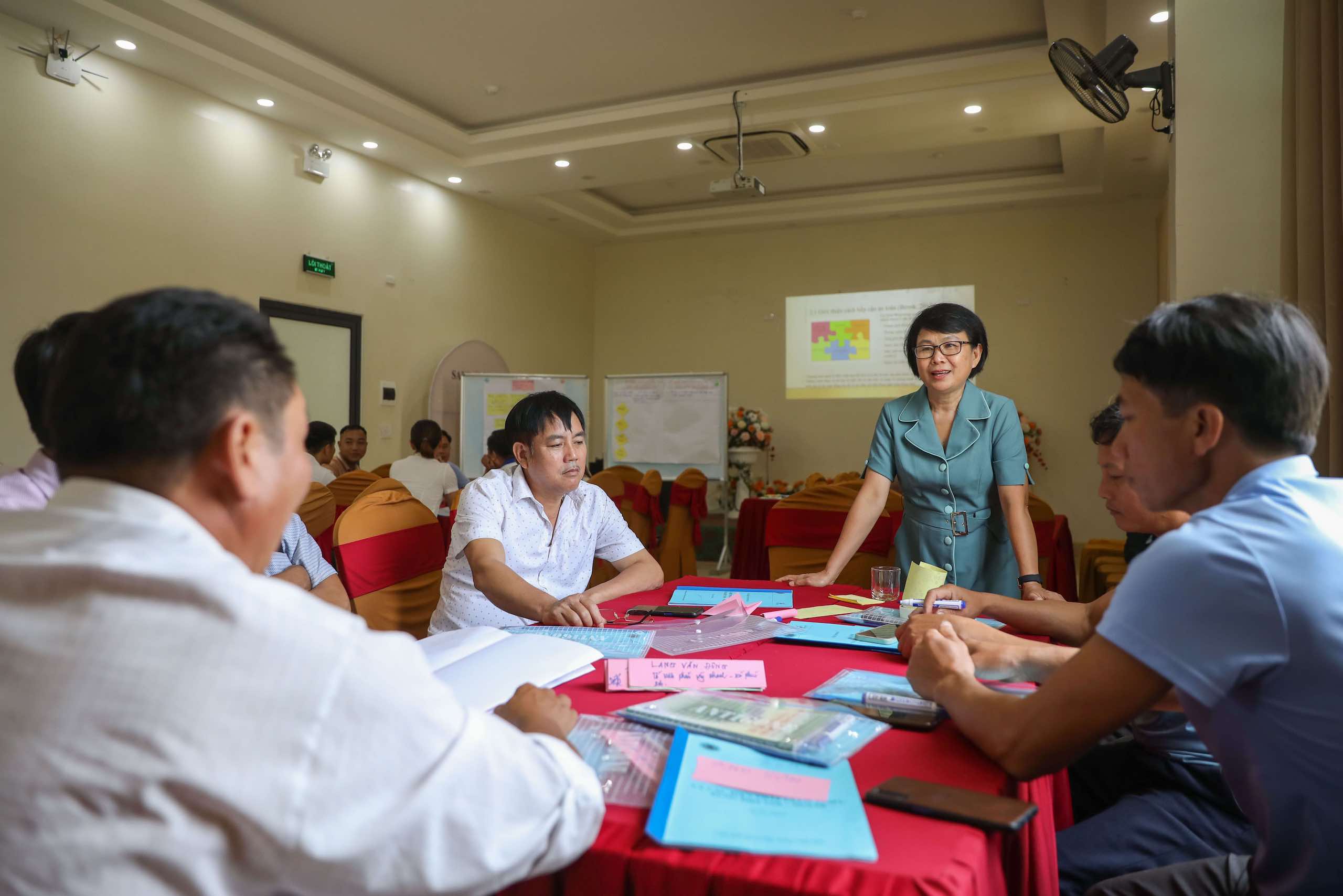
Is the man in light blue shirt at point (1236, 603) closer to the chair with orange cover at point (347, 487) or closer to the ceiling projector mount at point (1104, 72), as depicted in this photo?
the ceiling projector mount at point (1104, 72)

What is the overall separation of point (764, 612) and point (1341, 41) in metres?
2.11

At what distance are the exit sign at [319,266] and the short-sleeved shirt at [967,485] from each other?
5.41 meters

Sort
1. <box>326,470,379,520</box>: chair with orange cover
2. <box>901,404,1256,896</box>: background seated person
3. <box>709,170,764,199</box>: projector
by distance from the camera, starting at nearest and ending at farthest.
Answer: <box>901,404,1256,896</box>: background seated person < <box>326,470,379,520</box>: chair with orange cover < <box>709,170,764,199</box>: projector

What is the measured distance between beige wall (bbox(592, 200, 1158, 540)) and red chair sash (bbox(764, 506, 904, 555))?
5.52 m

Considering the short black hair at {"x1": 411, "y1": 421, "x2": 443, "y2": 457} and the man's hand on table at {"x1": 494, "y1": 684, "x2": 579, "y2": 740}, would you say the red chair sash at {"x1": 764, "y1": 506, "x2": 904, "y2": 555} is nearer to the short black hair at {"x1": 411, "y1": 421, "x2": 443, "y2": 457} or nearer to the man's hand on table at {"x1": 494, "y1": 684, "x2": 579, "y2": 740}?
the man's hand on table at {"x1": 494, "y1": 684, "x2": 579, "y2": 740}

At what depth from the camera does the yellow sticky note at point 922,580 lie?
6.41ft

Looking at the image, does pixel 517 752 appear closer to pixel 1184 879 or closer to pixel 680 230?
pixel 1184 879

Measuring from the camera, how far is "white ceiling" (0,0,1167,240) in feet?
16.9

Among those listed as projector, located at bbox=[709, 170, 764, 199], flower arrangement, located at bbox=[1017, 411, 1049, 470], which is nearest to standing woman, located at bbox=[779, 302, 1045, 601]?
projector, located at bbox=[709, 170, 764, 199]

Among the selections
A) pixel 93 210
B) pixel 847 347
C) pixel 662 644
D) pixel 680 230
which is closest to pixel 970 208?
pixel 847 347

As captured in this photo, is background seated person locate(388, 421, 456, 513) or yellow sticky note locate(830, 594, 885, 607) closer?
yellow sticky note locate(830, 594, 885, 607)

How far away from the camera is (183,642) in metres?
0.65

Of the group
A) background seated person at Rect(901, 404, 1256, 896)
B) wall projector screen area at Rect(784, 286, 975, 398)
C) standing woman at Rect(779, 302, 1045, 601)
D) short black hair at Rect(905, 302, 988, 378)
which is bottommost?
background seated person at Rect(901, 404, 1256, 896)

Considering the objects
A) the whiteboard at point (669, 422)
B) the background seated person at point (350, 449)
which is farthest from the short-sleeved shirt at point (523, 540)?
the whiteboard at point (669, 422)
